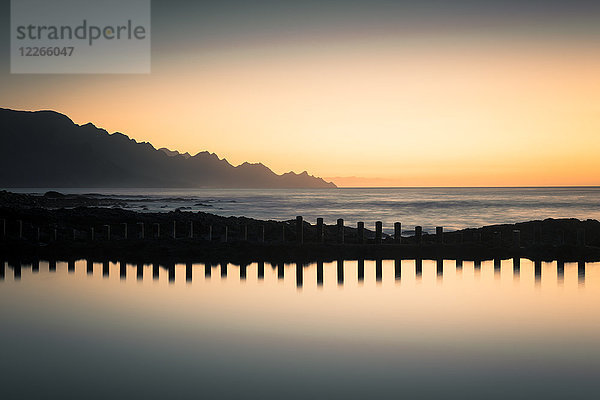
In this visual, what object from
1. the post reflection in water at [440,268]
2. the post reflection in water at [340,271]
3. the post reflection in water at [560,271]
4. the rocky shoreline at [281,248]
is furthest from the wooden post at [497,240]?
the post reflection in water at [340,271]

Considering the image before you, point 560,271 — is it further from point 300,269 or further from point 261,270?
point 261,270

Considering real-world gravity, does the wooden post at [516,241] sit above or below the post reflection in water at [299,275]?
above

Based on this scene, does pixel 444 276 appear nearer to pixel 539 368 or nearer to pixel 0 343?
pixel 539 368

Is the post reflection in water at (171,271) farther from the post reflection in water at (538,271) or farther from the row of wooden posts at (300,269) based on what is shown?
the post reflection in water at (538,271)

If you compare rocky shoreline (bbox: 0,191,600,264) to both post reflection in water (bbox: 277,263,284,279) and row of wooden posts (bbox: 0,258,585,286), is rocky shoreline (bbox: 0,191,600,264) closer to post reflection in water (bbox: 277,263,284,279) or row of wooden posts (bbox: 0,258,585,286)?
row of wooden posts (bbox: 0,258,585,286)

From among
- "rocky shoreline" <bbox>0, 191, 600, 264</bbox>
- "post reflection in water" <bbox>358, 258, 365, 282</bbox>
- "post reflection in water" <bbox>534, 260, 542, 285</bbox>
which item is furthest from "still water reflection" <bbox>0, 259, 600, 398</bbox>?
"rocky shoreline" <bbox>0, 191, 600, 264</bbox>

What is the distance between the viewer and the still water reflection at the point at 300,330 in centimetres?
1047

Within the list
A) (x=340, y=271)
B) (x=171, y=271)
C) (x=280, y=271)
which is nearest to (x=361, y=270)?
(x=340, y=271)

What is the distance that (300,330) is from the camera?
14.2 m

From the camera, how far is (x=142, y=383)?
1033 centimetres

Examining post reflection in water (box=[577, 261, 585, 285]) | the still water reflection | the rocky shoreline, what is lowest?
the still water reflection

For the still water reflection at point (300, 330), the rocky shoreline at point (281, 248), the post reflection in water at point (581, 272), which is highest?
the rocky shoreline at point (281, 248)

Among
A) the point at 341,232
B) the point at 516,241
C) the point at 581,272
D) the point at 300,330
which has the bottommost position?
the point at 300,330

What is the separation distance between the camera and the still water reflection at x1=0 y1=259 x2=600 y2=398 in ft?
34.3
